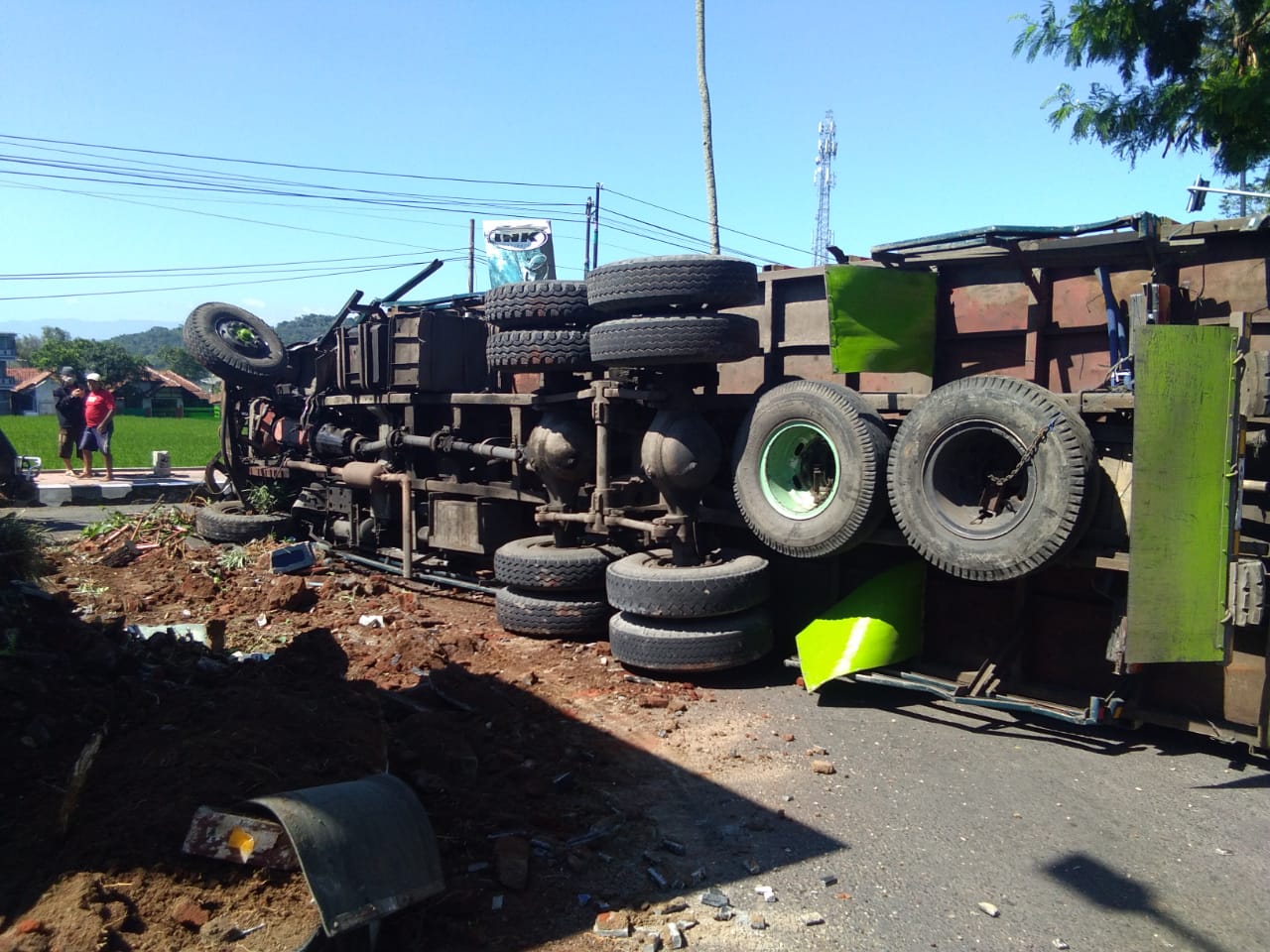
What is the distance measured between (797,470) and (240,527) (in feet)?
21.6

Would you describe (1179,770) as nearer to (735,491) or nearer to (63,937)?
(735,491)

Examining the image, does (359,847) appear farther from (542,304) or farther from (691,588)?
(542,304)

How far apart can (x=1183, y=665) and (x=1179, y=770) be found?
0.48 metres

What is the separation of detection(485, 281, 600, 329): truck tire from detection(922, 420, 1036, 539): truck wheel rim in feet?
8.41

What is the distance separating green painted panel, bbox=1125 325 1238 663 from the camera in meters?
4.07

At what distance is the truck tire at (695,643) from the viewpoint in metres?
5.38

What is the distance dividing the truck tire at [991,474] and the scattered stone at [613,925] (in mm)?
2437

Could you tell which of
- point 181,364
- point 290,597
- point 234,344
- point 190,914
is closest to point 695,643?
point 190,914

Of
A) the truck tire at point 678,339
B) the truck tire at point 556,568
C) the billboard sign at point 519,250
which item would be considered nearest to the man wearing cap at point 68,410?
the billboard sign at point 519,250

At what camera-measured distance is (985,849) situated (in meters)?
3.54

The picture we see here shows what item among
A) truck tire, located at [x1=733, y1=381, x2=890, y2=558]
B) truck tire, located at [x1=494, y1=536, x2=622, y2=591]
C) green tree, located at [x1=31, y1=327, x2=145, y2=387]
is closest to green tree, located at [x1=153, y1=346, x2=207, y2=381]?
green tree, located at [x1=31, y1=327, x2=145, y2=387]

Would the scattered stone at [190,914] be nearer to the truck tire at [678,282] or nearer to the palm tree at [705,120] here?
the truck tire at [678,282]

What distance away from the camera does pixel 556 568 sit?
20.7 ft

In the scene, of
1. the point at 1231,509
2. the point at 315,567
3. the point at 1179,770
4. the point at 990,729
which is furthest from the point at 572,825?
the point at 315,567
